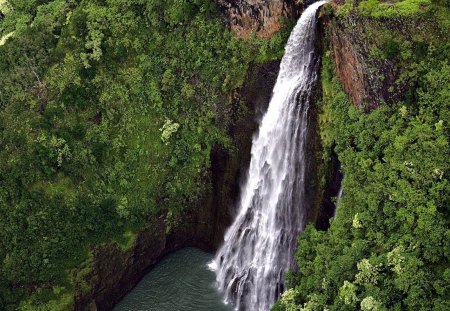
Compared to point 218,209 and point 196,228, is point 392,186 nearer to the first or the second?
point 218,209

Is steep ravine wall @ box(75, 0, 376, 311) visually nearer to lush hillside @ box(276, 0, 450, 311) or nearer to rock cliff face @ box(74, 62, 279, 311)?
rock cliff face @ box(74, 62, 279, 311)

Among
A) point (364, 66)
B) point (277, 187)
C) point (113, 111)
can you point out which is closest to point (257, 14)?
point (364, 66)

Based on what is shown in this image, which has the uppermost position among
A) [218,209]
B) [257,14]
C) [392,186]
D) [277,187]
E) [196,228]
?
[257,14]

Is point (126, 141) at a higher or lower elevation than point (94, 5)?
lower

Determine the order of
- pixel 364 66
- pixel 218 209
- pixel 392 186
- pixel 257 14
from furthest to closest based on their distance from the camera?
pixel 218 209, pixel 257 14, pixel 364 66, pixel 392 186

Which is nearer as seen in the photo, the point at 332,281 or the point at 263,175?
the point at 332,281

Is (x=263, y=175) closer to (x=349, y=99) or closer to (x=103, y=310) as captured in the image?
(x=349, y=99)

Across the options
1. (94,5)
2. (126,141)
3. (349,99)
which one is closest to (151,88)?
(126,141)
